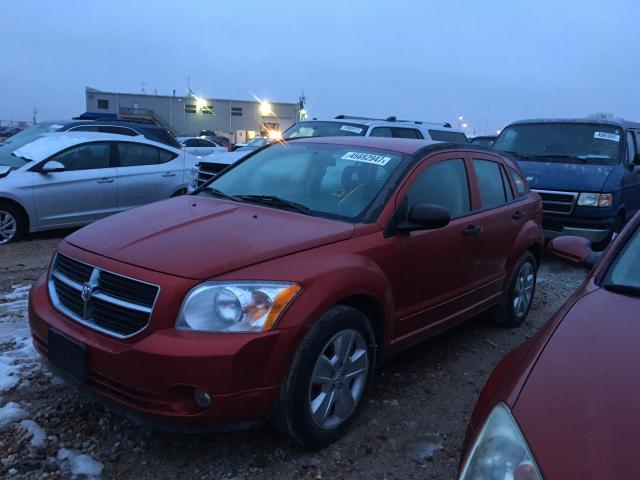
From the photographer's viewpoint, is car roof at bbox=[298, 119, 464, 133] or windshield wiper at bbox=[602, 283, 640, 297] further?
Answer: car roof at bbox=[298, 119, 464, 133]

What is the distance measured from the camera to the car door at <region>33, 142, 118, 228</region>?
759cm

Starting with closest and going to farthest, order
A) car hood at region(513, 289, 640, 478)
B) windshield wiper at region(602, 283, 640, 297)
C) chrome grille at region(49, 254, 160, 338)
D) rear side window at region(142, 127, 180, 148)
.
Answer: car hood at region(513, 289, 640, 478) → windshield wiper at region(602, 283, 640, 297) → chrome grille at region(49, 254, 160, 338) → rear side window at region(142, 127, 180, 148)

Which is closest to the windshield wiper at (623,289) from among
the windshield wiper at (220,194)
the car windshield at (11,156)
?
the windshield wiper at (220,194)

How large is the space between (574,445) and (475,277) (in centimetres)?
279

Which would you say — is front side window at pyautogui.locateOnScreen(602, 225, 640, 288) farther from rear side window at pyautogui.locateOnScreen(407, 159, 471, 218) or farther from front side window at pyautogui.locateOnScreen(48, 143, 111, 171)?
front side window at pyautogui.locateOnScreen(48, 143, 111, 171)

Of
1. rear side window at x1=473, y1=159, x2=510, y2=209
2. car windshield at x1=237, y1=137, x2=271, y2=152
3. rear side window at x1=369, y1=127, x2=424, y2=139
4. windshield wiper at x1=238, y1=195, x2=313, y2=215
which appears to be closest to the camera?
windshield wiper at x1=238, y1=195, x2=313, y2=215

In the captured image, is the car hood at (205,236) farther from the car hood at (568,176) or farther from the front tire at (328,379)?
the car hood at (568,176)

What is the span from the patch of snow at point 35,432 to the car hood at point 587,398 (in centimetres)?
245

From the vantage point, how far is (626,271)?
2.54 m

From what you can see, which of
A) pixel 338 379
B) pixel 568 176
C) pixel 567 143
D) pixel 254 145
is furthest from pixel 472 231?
pixel 254 145

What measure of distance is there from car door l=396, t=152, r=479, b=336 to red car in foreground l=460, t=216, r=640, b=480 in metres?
1.25

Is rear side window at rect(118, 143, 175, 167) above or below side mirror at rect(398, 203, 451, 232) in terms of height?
below

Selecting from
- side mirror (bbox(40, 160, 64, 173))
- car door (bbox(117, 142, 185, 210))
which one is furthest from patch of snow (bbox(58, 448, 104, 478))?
car door (bbox(117, 142, 185, 210))

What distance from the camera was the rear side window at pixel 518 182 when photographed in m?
5.15
